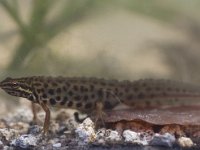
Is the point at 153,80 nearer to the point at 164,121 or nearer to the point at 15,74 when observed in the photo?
the point at 164,121

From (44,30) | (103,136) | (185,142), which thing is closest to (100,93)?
(103,136)

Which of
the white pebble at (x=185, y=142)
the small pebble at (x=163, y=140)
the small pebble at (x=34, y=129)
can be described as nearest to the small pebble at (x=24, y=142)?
the small pebble at (x=34, y=129)

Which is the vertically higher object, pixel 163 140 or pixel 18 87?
pixel 18 87

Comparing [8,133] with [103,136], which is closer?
[103,136]

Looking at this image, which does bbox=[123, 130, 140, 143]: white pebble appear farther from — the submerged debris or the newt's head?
the newt's head

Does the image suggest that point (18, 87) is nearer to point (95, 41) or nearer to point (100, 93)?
point (100, 93)

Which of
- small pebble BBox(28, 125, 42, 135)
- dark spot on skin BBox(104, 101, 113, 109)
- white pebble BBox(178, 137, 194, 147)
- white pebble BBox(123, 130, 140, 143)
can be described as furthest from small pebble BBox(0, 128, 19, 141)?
white pebble BBox(178, 137, 194, 147)

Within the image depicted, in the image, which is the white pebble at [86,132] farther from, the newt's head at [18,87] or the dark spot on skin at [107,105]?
the newt's head at [18,87]

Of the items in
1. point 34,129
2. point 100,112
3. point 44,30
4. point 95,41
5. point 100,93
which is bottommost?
point 34,129
